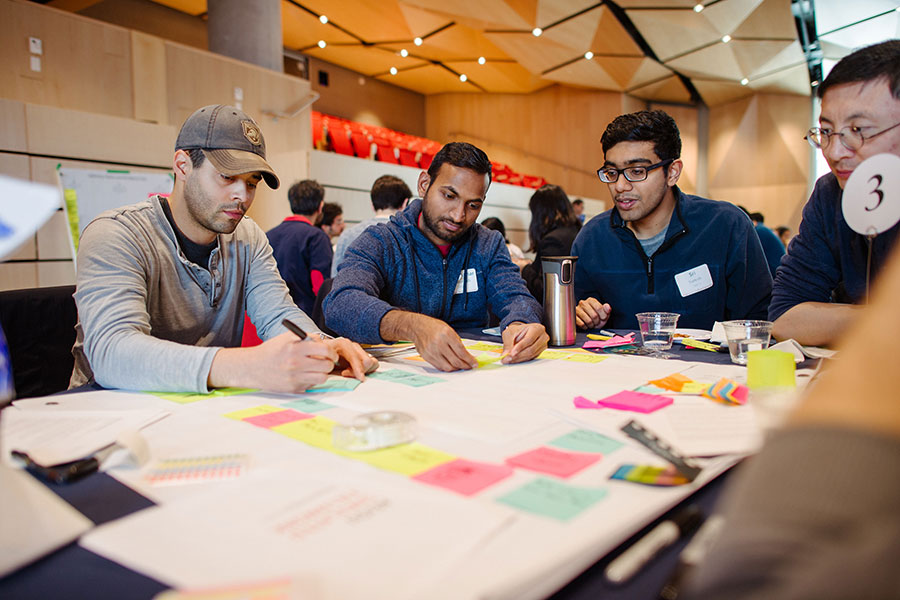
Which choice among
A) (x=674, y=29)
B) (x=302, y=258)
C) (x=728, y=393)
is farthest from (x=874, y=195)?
(x=674, y=29)

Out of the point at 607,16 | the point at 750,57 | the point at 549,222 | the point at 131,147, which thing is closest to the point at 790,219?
the point at 750,57

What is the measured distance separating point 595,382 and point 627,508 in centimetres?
58

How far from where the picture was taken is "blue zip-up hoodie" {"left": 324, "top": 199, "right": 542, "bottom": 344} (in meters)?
1.90

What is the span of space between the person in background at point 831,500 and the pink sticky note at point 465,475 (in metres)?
0.35

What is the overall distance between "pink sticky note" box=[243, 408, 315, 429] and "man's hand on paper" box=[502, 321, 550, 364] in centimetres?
59

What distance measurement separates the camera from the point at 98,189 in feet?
11.5

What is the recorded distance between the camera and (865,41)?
23.6ft

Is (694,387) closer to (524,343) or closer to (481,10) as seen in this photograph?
(524,343)

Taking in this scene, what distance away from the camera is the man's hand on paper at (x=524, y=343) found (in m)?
1.36

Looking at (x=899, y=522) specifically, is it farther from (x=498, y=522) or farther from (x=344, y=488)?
(x=344, y=488)

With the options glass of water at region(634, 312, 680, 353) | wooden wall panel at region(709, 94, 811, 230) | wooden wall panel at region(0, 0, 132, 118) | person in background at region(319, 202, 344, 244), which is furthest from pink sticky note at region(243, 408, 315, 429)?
wooden wall panel at region(709, 94, 811, 230)

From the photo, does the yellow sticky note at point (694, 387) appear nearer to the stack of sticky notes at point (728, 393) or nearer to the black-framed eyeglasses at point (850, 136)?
the stack of sticky notes at point (728, 393)

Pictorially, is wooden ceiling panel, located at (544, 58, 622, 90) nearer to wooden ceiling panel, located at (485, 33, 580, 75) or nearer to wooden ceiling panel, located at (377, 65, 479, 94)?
wooden ceiling panel, located at (485, 33, 580, 75)

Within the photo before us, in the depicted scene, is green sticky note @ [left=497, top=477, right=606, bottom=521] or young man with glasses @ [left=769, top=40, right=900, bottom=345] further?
young man with glasses @ [left=769, top=40, right=900, bottom=345]
